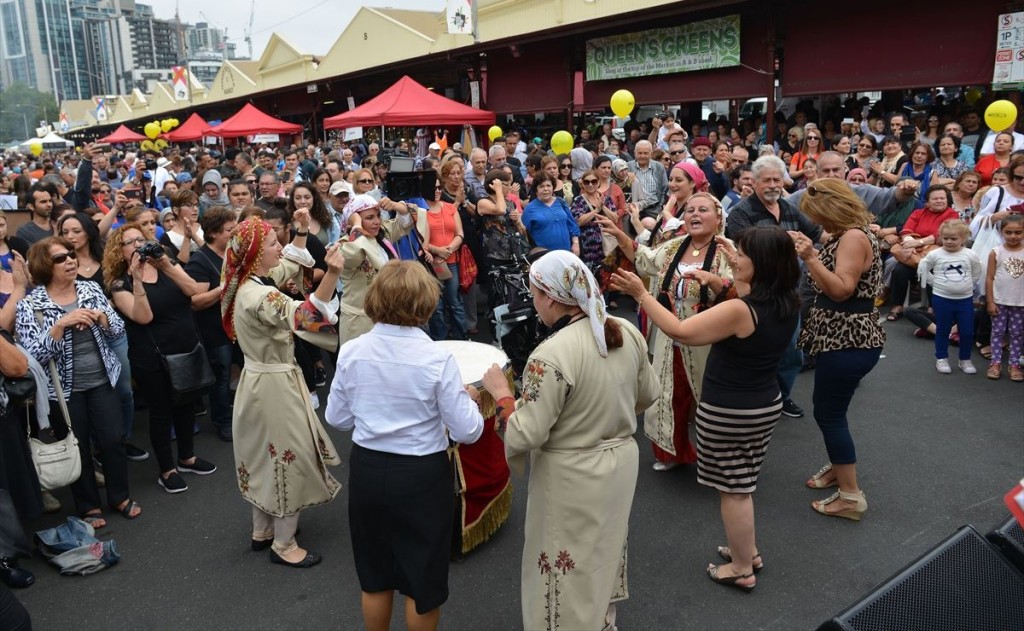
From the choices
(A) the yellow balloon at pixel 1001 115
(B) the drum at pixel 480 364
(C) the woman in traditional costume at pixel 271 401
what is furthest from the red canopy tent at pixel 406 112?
(C) the woman in traditional costume at pixel 271 401

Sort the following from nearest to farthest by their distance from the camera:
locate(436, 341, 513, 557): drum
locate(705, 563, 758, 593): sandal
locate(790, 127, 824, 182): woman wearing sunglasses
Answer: locate(705, 563, 758, 593): sandal, locate(436, 341, 513, 557): drum, locate(790, 127, 824, 182): woman wearing sunglasses

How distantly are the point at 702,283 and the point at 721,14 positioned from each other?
9.15 metres

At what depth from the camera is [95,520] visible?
4.02m

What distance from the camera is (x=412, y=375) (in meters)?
2.50

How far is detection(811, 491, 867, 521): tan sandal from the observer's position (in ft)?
12.4

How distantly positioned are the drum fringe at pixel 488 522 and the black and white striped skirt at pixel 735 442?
1115mm

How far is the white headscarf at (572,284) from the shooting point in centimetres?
245

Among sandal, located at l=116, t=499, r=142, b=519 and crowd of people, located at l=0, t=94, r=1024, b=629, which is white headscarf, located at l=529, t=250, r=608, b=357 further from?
sandal, located at l=116, t=499, r=142, b=519

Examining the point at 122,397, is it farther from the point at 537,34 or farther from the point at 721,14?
the point at 537,34

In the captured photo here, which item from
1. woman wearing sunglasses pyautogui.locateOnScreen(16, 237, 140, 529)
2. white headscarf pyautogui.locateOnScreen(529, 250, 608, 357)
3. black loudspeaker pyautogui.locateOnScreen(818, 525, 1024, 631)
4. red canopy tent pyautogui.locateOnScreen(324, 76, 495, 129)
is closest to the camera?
black loudspeaker pyautogui.locateOnScreen(818, 525, 1024, 631)

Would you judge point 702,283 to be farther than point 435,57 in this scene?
No

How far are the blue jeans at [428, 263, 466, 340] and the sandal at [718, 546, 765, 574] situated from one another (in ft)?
11.2

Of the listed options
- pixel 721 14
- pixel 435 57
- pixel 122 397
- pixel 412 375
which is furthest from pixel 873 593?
pixel 435 57

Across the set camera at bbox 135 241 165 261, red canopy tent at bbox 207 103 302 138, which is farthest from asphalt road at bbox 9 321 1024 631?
red canopy tent at bbox 207 103 302 138
